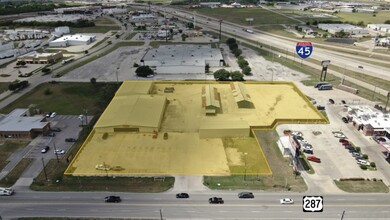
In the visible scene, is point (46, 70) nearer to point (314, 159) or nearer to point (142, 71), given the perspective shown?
point (142, 71)

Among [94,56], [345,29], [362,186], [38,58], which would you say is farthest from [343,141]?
[345,29]

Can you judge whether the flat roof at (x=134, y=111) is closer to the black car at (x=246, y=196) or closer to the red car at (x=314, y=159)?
the black car at (x=246, y=196)

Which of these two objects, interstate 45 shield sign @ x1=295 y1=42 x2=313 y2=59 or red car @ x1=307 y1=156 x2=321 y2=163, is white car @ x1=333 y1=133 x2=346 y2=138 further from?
interstate 45 shield sign @ x1=295 y1=42 x2=313 y2=59

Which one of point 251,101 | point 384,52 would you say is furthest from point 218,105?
point 384,52

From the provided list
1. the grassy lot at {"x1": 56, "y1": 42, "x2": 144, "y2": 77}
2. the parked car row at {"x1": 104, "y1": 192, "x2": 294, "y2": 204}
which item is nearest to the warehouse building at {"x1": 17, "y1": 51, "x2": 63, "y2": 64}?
the grassy lot at {"x1": 56, "y1": 42, "x2": 144, "y2": 77}

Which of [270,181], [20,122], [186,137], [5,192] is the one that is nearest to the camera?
[5,192]

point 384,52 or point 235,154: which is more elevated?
point 384,52

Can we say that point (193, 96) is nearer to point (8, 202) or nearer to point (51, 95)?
point (51, 95)
